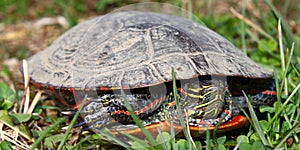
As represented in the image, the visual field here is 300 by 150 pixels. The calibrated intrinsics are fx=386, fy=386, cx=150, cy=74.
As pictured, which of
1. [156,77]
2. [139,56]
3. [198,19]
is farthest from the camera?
[198,19]

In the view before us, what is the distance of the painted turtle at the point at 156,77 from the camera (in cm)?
212

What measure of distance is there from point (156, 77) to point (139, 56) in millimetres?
243

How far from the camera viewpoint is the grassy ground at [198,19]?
2.09 metres

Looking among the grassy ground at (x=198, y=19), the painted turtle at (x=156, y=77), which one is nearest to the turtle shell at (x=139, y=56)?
the painted turtle at (x=156, y=77)

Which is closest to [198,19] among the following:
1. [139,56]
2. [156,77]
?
[139,56]

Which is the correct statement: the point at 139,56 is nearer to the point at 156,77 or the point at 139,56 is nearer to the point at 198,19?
the point at 156,77

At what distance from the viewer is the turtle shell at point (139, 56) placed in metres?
2.15

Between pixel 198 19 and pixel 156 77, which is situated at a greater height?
pixel 198 19

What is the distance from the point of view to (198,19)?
365 centimetres

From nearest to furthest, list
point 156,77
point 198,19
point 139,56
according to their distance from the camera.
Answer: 1. point 156,77
2. point 139,56
3. point 198,19

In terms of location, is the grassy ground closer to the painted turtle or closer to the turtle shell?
the painted turtle

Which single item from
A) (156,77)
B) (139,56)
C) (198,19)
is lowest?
(156,77)

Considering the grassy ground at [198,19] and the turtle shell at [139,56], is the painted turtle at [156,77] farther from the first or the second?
the grassy ground at [198,19]

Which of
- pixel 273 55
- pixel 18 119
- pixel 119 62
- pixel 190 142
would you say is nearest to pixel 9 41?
pixel 18 119
